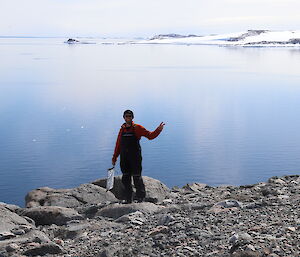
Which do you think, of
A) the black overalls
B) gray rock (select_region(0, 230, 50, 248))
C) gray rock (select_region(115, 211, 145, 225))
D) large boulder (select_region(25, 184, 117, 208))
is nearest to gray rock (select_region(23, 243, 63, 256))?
gray rock (select_region(0, 230, 50, 248))

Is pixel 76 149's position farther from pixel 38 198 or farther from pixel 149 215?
pixel 149 215

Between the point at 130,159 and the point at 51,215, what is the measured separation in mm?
1831

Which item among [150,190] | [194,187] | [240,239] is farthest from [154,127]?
[240,239]

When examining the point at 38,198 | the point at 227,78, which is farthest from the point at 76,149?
the point at 227,78

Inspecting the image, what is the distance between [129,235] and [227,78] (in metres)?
50.0

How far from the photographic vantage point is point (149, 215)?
925 cm

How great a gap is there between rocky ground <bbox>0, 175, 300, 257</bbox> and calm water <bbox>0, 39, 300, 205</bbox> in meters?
6.82

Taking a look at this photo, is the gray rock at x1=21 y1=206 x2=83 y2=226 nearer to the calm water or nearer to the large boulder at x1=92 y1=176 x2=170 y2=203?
the large boulder at x1=92 y1=176 x2=170 y2=203

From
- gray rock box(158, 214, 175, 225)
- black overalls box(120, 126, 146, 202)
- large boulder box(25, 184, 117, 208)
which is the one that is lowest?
large boulder box(25, 184, 117, 208)

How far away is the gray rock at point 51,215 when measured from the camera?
10008 mm

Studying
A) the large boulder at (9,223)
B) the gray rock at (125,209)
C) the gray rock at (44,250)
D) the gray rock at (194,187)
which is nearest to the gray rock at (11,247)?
the gray rock at (44,250)

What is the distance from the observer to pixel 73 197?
39.4 ft

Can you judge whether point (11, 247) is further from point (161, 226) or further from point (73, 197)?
point (73, 197)

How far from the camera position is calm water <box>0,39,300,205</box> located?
65.8 ft
